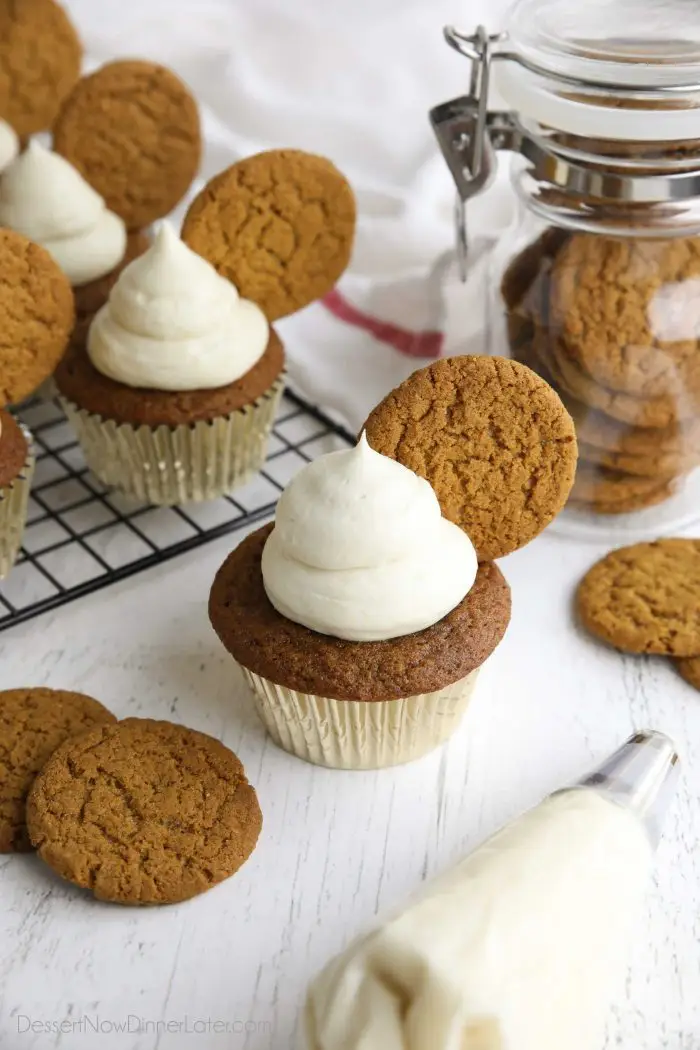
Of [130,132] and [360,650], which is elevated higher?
[130,132]

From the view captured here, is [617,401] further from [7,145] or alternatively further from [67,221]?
[7,145]

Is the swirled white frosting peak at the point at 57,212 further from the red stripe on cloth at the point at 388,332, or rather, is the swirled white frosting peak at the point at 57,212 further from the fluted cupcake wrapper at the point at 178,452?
the red stripe on cloth at the point at 388,332

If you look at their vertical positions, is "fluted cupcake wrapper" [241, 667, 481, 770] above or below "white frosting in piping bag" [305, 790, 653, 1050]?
below

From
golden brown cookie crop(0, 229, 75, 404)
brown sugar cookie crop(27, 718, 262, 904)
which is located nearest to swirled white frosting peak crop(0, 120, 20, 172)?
golden brown cookie crop(0, 229, 75, 404)

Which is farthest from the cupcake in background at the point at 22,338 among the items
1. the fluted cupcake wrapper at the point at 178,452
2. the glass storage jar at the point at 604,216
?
the glass storage jar at the point at 604,216

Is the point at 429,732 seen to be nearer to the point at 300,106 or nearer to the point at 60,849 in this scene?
the point at 60,849

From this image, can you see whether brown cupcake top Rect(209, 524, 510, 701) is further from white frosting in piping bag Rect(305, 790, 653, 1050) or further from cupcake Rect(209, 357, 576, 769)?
white frosting in piping bag Rect(305, 790, 653, 1050)

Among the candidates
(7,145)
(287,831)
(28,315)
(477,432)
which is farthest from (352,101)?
(287,831)
